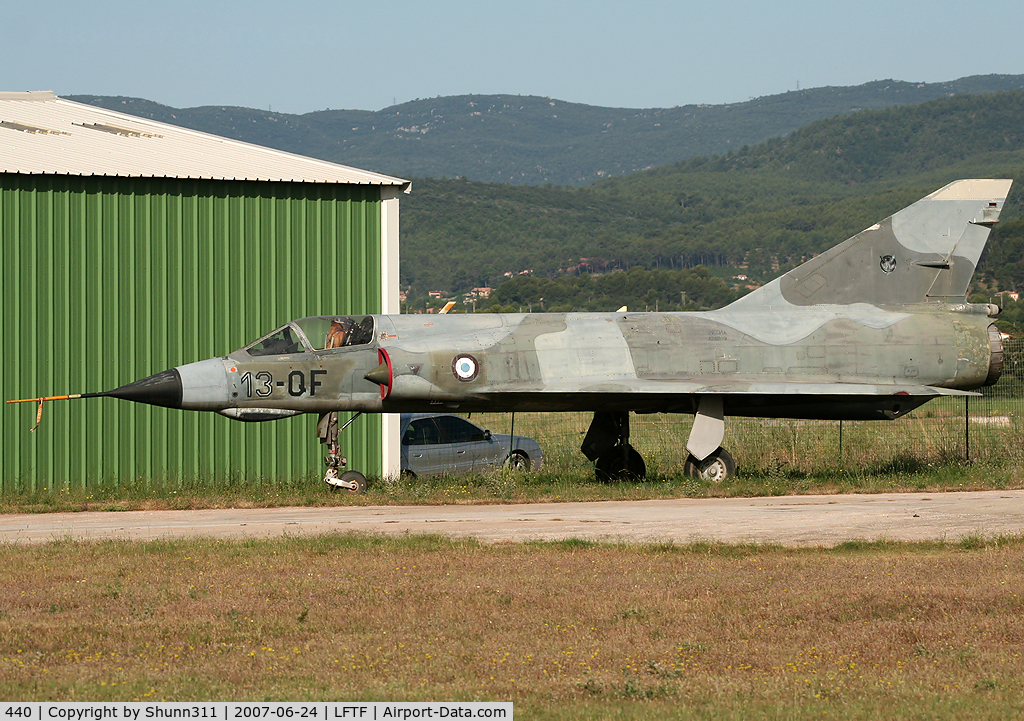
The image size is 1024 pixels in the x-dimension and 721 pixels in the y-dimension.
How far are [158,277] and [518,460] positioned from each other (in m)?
8.14

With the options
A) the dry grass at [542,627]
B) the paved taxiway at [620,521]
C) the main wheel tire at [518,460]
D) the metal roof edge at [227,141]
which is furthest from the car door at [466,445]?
the dry grass at [542,627]

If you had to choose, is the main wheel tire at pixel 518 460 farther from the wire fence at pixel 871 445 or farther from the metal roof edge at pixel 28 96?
the metal roof edge at pixel 28 96

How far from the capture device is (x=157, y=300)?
20578 millimetres

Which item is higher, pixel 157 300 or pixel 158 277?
pixel 158 277

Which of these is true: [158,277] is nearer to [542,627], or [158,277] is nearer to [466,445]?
[466,445]

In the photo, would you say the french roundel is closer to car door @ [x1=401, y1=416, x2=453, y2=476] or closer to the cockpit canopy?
the cockpit canopy

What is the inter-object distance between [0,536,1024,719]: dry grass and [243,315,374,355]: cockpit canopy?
5.99 m

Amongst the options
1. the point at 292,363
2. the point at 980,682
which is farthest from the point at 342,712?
the point at 292,363

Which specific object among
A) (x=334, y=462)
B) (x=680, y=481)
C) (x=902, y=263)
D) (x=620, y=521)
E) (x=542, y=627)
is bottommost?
(x=680, y=481)

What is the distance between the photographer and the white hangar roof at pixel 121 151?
20250 millimetres

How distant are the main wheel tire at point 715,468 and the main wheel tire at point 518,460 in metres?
5.05

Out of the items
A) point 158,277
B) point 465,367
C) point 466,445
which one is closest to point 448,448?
point 466,445

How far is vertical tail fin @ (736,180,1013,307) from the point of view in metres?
20.0

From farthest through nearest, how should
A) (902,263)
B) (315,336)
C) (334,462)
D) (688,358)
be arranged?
1. (902,263)
2. (688,358)
3. (334,462)
4. (315,336)
